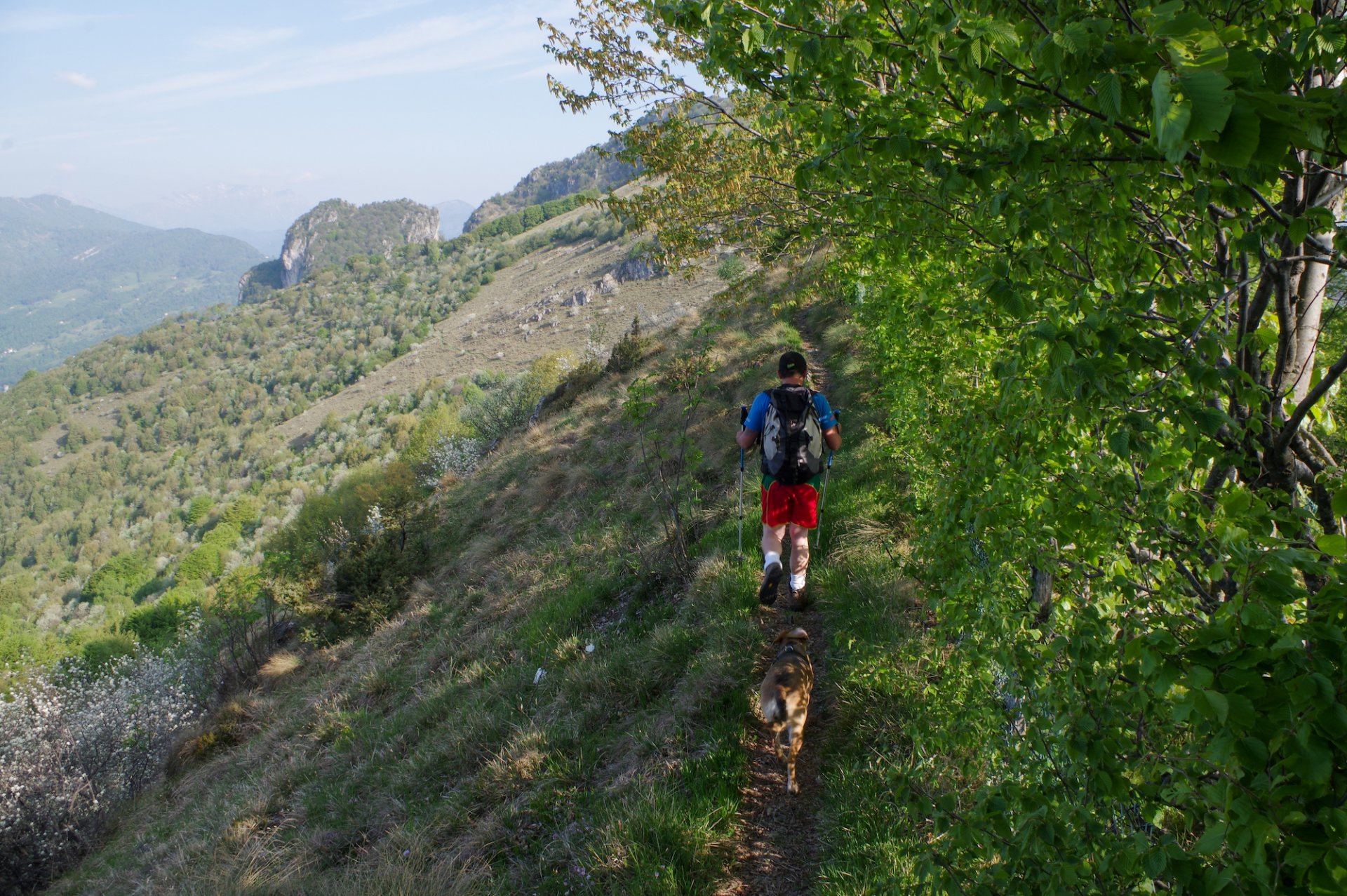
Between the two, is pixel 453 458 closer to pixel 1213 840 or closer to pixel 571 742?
pixel 571 742

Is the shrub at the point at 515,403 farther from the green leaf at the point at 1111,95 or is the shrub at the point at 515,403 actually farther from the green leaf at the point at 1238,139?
the green leaf at the point at 1238,139

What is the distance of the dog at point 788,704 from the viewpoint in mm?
4066

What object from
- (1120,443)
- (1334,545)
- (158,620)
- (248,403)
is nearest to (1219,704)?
(1334,545)

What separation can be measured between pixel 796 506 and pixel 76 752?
1686cm

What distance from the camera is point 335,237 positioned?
187m

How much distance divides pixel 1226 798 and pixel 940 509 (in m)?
1.74

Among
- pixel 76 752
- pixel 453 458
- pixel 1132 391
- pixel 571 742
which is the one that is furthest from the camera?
pixel 453 458

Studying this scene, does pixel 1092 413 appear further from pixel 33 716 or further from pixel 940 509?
pixel 33 716

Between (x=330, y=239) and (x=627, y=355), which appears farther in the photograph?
(x=330, y=239)

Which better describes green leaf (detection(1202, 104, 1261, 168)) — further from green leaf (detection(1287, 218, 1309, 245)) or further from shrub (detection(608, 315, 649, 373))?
shrub (detection(608, 315, 649, 373))

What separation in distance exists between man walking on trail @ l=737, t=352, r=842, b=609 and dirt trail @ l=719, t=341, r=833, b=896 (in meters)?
0.73

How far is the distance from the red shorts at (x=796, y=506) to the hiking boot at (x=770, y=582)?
376 millimetres

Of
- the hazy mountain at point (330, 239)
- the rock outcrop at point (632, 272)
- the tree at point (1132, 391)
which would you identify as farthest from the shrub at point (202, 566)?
the hazy mountain at point (330, 239)

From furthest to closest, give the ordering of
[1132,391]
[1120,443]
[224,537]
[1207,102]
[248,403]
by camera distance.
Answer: [248,403]
[224,537]
[1132,391]
[1120,443]
[1207,102]
